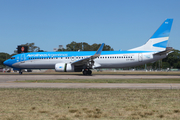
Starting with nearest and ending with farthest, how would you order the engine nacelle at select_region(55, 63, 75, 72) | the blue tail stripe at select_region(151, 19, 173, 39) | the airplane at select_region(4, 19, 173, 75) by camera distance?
the engine nacelle at select_region(55, 63, 75, 72) → the airplane at select_region(4, 19, 173, 75) → the blue tail stripe at select_region(151, 19, 173, 39)

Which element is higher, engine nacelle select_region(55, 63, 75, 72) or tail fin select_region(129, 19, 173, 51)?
tail fin select_region(129, 19, 173, 51)

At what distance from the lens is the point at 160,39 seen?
3425 centimetres

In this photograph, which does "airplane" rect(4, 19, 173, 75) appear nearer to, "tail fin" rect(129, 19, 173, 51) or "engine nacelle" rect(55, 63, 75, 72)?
"tail fin" rect(129, 19, 173, 51)

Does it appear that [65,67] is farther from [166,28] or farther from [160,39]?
[166,28]

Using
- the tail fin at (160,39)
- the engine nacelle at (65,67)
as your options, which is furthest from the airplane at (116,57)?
the engine nacelle at (65,67)

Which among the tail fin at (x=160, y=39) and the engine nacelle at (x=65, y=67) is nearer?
the engine nacelle at (x=65, y=67)

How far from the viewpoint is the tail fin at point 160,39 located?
111ft

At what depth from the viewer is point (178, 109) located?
7848mm

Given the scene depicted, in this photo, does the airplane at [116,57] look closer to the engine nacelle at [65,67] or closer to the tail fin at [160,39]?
the tail fin at [160,39]

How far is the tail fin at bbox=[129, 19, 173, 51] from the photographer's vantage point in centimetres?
3388

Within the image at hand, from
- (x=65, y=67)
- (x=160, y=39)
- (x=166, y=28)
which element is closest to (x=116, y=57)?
(x=160, y=39)

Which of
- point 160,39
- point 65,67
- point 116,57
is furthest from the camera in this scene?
point 160,39

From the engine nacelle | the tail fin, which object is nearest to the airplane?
the tail fin

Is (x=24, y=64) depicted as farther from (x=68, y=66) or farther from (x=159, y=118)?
(x=159, y=118)
